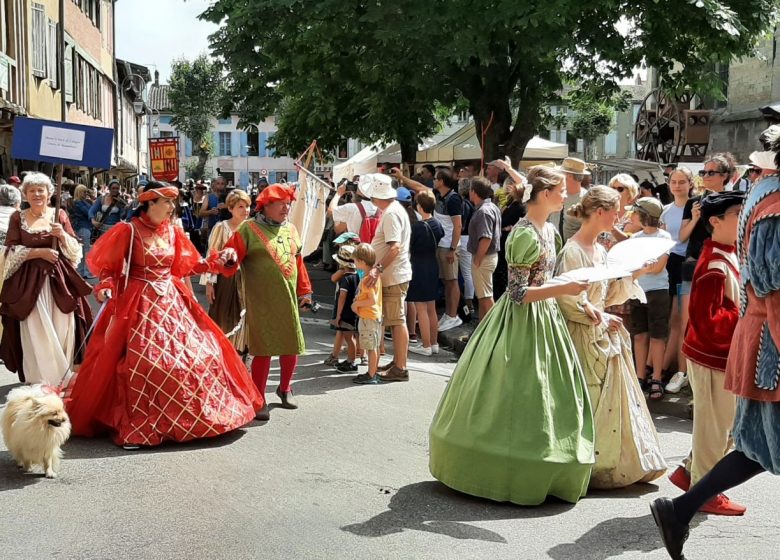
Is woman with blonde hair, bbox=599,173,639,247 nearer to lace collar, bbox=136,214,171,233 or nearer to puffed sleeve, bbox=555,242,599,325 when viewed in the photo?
puffed sleeve, bbox=555,242,599,325

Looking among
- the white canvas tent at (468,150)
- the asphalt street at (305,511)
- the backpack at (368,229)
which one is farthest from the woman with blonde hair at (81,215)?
the asphalt street at (305,511)

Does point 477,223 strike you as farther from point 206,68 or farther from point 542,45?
point 206,68

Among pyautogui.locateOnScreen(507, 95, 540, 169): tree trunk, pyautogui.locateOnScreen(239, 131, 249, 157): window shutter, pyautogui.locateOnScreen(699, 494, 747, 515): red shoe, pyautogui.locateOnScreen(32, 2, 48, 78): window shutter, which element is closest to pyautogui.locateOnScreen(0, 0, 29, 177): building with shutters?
pyautogui.locateOnScreen(32, 2, 48, 78): window shutter

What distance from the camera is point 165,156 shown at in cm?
2420

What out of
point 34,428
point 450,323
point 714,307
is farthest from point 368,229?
point 714,307

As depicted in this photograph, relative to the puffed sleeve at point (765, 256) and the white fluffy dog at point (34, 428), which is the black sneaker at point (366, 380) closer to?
the white fluffy dog at point (34, 428)

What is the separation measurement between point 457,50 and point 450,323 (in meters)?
4.04

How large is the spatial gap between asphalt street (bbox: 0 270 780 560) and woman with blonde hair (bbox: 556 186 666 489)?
0.17 m

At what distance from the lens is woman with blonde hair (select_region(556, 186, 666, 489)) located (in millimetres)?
5469

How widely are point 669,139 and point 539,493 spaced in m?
27.0

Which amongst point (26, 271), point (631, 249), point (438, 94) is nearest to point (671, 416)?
point (631, 249)

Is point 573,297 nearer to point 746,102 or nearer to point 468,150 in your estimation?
point 468,150

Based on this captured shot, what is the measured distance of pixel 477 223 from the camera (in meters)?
10.4

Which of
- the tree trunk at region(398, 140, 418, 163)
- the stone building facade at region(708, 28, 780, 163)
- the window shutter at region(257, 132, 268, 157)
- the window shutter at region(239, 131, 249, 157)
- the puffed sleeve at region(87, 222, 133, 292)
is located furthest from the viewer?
the window shutter at region(239, 131, 249, 157)
